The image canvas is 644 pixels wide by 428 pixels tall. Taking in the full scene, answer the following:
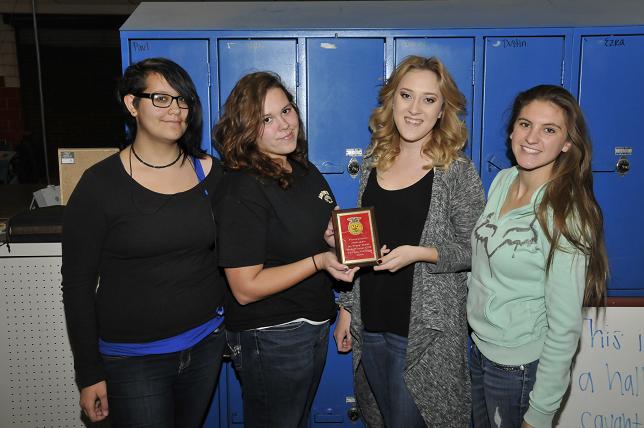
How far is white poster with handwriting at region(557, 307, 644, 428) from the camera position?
8.05 ft

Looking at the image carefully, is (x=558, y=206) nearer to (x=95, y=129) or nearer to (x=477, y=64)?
(x=477, y=64)

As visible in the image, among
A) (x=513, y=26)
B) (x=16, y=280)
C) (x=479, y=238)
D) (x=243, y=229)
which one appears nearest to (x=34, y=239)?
(x=16, y=280)

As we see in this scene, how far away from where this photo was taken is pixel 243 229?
162 cm

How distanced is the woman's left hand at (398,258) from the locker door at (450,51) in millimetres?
1150

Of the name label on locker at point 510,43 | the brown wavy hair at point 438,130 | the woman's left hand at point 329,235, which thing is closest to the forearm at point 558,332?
the brown wavy hair at point 438,130

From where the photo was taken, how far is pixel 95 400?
5.52 ft

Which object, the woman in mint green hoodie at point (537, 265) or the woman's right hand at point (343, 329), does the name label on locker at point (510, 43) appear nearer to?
the woman in mint green hoodie at point (537, 265)

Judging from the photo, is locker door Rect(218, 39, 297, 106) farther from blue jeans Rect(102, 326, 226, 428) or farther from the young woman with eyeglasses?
blue jeans Rect(102, 326, 226, 428)

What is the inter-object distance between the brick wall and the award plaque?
8.60 m

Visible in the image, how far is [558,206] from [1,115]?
9.40 meters

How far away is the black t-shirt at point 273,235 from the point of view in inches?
64.1

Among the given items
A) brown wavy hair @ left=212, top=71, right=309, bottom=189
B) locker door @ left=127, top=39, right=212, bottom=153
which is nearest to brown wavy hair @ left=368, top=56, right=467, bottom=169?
brown wavy hair @ left=212, top=71, right=309, bottom=189

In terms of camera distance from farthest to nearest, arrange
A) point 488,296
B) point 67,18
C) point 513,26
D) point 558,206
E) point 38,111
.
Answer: point 38,111, point 67,18, point 513,26, point 488,296, point 558,206

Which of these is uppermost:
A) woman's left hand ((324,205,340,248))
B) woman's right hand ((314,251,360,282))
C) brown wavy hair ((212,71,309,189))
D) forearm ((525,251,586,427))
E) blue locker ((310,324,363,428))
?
brown wavy hair ((212,71,309,189))
